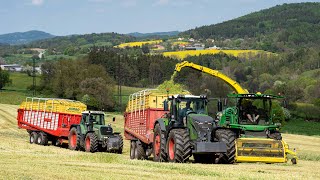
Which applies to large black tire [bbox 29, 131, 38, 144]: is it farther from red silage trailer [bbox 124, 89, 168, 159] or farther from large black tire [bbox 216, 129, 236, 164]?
large black tire [bbox 216, 129, 236, 164]

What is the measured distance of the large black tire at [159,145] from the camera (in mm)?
21172

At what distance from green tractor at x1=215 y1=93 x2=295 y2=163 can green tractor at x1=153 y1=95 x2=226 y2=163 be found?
50cm

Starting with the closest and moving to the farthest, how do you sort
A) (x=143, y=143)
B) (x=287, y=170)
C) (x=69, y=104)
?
1. (x=287, y=170)
2. (x=143, y=143)
3. (x=69, y=104)

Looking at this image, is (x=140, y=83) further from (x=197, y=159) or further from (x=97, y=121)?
(x=197, y=159)

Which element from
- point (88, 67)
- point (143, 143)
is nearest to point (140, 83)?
point (88, 67)

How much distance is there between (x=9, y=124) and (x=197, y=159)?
35.4m

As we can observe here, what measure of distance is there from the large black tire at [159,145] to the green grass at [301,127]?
4440 centimetres

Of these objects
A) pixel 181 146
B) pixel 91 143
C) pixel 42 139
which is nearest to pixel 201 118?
pixel 181 146

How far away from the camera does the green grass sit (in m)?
66.2

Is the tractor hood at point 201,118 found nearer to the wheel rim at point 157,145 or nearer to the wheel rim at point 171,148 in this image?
the wheel rim at point 171,148

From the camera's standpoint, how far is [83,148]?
30.2 meters

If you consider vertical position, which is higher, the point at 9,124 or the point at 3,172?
the point at 3,172

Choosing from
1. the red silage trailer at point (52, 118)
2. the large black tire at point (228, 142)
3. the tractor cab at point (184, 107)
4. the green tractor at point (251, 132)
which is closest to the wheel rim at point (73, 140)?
the red silage trailer at point (52, 118)

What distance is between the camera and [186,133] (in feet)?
66.6
